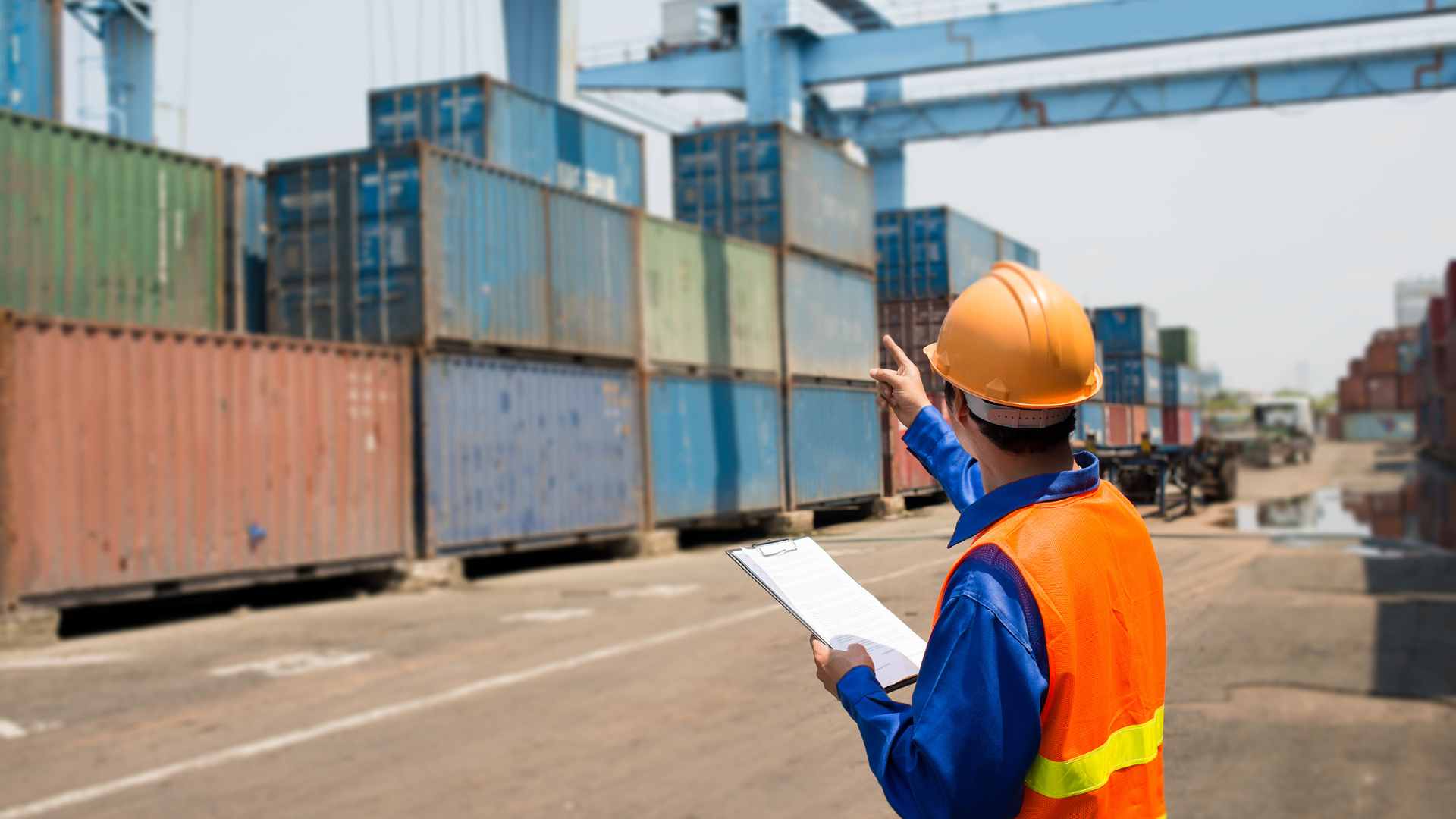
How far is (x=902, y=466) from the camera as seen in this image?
2.58 m

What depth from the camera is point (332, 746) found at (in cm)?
822

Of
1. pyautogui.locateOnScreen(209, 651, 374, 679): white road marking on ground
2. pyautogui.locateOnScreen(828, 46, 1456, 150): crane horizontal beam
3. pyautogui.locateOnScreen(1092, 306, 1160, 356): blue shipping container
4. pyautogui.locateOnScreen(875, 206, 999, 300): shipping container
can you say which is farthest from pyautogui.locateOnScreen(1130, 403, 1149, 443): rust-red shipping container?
pyautogui.locateOnScreen(828, 46, 1456, 150): crane horizontal beam

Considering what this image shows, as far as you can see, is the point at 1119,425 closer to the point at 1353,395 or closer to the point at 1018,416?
the point at 1018,416

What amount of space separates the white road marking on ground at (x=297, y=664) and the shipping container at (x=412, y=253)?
6.38m

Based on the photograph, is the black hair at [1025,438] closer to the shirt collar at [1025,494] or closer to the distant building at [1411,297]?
the shirt collar at [1025,494]

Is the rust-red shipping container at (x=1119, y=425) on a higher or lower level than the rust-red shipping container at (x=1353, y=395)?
lower

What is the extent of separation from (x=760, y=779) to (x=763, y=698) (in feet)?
7.20

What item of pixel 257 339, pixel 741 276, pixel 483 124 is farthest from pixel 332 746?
pixel 483 124

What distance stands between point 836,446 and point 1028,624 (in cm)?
77

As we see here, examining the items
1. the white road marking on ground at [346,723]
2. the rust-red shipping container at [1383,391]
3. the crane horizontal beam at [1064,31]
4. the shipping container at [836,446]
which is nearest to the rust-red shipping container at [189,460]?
the white road marking on ground at [346,723]

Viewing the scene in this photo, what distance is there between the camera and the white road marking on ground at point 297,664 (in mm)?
11078

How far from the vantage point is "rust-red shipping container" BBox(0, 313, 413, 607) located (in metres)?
13.3

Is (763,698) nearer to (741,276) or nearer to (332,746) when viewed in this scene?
(332,746)

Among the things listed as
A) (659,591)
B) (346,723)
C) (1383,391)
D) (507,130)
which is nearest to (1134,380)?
(346,723)
